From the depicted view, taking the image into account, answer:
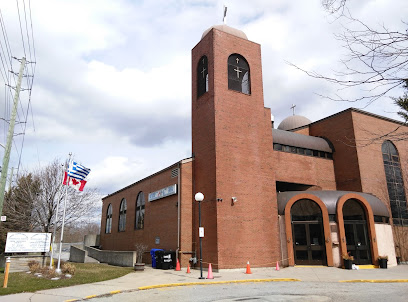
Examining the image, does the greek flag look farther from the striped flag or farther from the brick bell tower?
the brick bell tower

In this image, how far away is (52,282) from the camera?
13.7 metres

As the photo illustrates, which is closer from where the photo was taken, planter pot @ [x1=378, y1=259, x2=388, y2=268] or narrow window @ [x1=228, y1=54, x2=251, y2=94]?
planter pot @ [x1=378, y1=259, x2=388, y2=268]

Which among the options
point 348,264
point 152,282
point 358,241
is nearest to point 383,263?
point 358,241

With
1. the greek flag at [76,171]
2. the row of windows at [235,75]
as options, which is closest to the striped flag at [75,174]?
the greek flag at [76,171]

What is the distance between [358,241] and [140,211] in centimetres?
A: 1824

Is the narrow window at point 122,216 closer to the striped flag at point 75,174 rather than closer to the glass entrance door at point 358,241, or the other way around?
the striped flag at point 75,174

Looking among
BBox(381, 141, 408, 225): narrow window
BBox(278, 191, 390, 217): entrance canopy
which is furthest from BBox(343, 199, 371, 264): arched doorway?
BBox(381, 141, 408, 225): narrow window

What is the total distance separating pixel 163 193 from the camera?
81.6 feet

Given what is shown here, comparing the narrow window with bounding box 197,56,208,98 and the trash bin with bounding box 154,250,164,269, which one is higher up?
the narrow window with bounding box 197,56,208,98

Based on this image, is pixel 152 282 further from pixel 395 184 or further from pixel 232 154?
pixel 395 184

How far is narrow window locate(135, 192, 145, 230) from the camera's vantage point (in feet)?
96.5

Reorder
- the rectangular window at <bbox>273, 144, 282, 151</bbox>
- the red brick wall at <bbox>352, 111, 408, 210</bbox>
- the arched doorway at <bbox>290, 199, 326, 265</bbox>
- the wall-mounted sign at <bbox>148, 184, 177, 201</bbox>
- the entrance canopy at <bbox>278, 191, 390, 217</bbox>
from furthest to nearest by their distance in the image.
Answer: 1. the red brick wall at <bbox>352, 111, 408, 210</bbox>
2. the rectangular window at <bbox>273, 144, 282, 151</bbox>
3. the wall-mounted sign at <bbox>148, 184, 177, 201</bbox>
4. the entrance canopy at <bbox>278, 191, 390, 217</bbox>
5. the arched doorway at <bbox>290, 199, 326, 265</bbox>

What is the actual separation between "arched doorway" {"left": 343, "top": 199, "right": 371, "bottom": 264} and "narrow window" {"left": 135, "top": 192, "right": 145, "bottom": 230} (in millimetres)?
16789

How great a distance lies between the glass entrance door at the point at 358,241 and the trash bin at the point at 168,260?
449 inches
